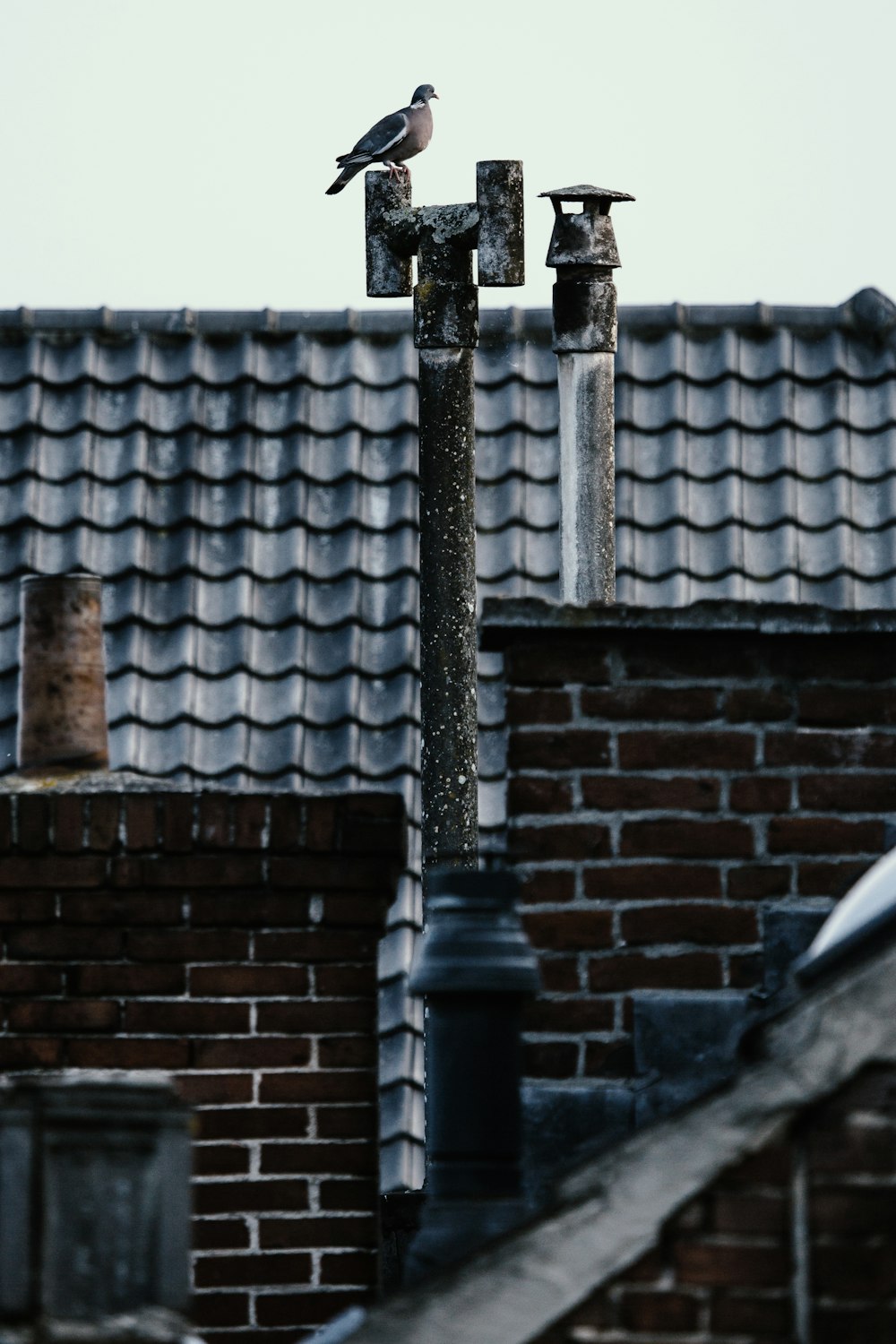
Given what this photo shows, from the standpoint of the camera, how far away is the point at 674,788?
3.72 m

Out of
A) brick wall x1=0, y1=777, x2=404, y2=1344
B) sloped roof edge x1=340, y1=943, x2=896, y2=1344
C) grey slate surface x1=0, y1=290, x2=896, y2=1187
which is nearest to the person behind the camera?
sloped roof edge x1=340, y1=943, x2=896, y2=1344

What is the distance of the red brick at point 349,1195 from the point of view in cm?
379

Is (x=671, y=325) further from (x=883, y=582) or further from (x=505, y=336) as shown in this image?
(x=883, y=582)

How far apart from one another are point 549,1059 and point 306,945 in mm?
466

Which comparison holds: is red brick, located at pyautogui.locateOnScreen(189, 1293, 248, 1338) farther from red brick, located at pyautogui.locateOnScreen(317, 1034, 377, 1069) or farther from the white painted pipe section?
the white painted pipe section

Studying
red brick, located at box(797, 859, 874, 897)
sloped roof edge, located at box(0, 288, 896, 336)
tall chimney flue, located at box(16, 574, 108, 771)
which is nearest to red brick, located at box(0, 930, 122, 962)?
tall chimney flue, located at box(16, 574, 108, 771)

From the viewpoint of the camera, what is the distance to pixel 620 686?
375cm

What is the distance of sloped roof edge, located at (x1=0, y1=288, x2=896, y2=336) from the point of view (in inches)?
358

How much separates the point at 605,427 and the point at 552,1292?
162 inches

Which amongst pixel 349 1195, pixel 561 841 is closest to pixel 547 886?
pixel 561 841

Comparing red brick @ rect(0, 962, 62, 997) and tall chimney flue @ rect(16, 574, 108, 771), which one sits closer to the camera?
red brick @ rect(0, 962, 62, 997)

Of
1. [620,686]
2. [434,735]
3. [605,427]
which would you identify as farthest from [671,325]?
[620,686]

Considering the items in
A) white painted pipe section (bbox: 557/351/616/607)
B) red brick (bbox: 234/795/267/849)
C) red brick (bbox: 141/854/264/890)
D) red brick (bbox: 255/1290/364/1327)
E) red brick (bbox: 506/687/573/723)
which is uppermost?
white painted pipe section (bbox: 557/351/616/607)

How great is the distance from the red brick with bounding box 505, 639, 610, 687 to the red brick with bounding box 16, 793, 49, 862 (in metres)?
0.83
